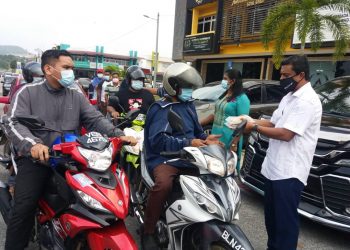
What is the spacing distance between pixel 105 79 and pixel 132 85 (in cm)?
590

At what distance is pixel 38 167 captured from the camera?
2664 millimetres

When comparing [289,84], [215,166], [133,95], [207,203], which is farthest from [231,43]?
[207,203]

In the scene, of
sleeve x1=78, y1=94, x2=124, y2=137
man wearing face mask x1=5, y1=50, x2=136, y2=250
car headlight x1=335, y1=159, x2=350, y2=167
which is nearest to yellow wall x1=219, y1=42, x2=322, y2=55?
car headlight x1=335, y1=159, x2=350, y2=167

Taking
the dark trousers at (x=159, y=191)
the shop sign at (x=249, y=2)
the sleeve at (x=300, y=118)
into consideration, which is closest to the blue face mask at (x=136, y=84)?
the dark trousers at (x=159, y=191)

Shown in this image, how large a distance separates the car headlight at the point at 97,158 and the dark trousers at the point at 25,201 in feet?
1.81

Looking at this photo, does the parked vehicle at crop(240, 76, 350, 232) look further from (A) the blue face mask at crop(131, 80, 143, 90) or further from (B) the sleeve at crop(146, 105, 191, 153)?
(A) the blue face mask at crop(131, 80, 143, 90)

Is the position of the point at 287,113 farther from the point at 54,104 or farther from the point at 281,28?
the point at 281,28

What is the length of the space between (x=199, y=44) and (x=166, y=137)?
63.1 feet

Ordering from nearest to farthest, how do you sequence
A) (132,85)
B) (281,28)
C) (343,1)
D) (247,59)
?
1. (132,85)
2. (343,1)
3. (281,28)
4. (247,59)

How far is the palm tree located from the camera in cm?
834

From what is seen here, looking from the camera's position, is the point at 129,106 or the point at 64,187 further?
the point at 129,106

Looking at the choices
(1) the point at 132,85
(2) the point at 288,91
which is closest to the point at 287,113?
(2) the point at 288,91

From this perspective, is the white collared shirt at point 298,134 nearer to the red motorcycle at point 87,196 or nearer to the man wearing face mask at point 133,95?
the red motorcycle at point 87,196

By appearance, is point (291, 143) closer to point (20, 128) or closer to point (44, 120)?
point (44, 120)
